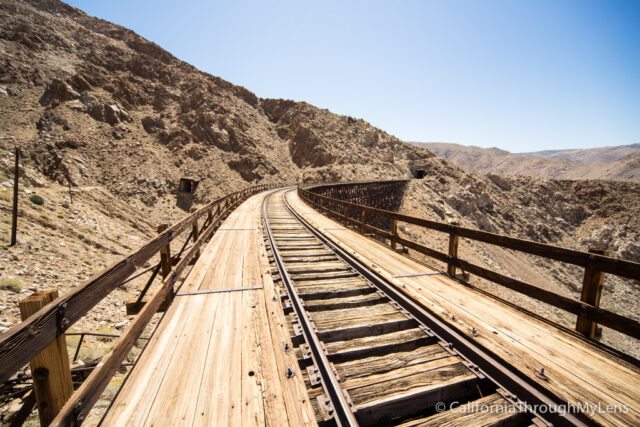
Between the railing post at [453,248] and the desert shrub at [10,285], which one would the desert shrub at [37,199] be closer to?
the desert shrub at [10,285]

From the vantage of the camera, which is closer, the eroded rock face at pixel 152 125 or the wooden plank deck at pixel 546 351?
the wooden plank deck at pixel 546 351

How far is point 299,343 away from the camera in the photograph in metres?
3.37

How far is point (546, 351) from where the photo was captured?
3.09m

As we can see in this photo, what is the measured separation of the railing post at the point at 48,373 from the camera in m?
1.75

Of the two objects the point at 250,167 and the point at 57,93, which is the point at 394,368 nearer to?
the point at 250,167

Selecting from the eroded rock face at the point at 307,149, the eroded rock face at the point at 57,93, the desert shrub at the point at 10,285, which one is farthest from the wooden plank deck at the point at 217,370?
the eroded rock face at the point at 307,149

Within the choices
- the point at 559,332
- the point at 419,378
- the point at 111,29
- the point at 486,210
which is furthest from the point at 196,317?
the point at 111,29

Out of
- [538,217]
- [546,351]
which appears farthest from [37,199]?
[538,217]

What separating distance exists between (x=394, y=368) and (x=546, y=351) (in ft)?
6.11

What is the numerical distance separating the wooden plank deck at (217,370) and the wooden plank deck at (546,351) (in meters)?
2.33

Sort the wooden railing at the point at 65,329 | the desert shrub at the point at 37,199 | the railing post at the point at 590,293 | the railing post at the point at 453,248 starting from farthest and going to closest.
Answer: the desert shrub at the point at 37,199
the railing post at the point at 453,248
the railing post at the point at 590,293
the wooden railing at the point at 65,329

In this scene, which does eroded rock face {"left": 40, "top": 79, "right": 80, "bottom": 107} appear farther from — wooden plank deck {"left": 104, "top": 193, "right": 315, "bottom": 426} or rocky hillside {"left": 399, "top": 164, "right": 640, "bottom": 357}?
rocky hillside {"left": 399, "top": 164, "right": 640, "bottom": 357}

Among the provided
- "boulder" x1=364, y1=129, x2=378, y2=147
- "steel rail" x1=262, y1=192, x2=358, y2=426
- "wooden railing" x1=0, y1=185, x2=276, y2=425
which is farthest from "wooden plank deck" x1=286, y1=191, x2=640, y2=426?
"boulder" x1=364, y1=129, x2=378, y2=147

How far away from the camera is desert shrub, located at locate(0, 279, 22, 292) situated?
25.4 feet
